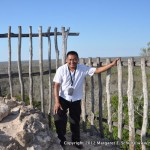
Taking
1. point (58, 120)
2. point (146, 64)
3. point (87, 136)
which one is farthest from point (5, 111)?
point (146, 64)

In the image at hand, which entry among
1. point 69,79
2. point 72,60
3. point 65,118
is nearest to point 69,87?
point 69,79

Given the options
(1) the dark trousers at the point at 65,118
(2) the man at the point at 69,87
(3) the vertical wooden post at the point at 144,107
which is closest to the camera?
(3) the vertical wooden post at the point at 144,107

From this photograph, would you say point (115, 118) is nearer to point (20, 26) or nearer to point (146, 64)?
point (146, 64)

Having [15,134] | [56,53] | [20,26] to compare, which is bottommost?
[15,134]

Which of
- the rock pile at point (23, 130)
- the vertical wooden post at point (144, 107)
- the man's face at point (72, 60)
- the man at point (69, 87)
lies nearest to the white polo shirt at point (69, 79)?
the man at point (69, 87)

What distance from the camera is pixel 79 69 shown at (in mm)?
6238

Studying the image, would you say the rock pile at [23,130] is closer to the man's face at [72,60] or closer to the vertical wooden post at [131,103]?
the man's face at [72,60]

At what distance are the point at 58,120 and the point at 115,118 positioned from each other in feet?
6.65

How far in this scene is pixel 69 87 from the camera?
617 cm

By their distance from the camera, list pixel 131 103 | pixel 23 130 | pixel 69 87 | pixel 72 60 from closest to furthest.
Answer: pixel 23 130 → pixel 72 60 → pixel 69 87 → pixel 131 103

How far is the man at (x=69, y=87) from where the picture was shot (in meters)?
6.16

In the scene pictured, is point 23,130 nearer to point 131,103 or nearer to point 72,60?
point 72,60

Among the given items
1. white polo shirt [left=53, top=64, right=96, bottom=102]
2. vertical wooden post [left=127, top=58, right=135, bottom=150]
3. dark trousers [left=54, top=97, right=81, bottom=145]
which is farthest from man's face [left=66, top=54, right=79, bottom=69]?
vertical wooden post [left=127, top=58, right=135, bottom=150]

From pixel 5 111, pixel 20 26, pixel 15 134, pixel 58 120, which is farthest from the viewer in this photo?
pixel 20 26
